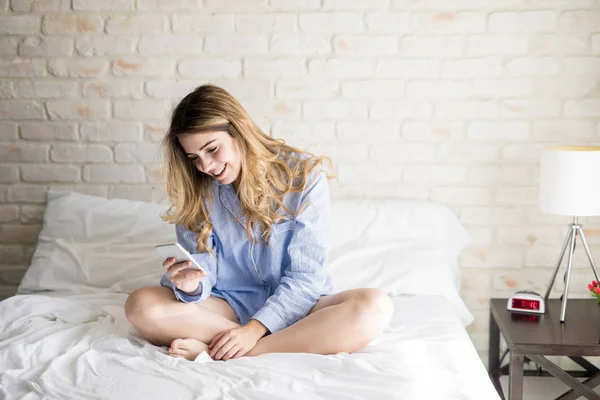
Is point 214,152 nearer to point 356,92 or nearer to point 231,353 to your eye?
point 231,353

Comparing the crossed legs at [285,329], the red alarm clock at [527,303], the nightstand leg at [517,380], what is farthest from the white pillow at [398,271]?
the crossed legs at [285,329]

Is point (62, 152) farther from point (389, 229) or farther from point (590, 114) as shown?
point (590, 114)

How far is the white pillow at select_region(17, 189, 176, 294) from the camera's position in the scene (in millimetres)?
2283

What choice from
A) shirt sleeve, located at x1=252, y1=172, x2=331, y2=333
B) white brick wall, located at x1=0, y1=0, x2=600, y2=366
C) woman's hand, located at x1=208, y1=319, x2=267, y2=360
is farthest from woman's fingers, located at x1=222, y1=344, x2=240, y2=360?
white brick wall, located at x1=0, y1=0, x2=600, y2=366

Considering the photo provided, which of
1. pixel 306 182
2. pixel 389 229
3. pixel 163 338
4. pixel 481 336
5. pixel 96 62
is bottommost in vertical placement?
pixel 481 336

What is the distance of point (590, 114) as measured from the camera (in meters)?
2.48

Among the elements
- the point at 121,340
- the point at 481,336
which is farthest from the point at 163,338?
the point at 481,336

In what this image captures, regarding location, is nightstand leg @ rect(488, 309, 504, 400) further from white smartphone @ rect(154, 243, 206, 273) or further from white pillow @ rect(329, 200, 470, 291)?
white smartphone @ rect(154, 243, 206, 273)

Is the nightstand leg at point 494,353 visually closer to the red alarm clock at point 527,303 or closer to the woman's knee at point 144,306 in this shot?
the red alarm clock at point 527,303

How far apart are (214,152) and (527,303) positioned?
117 cm

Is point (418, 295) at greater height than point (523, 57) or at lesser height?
A: lesser

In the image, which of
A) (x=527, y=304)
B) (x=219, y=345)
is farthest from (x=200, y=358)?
(x=527, y=304)

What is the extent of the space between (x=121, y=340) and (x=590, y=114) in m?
1.79

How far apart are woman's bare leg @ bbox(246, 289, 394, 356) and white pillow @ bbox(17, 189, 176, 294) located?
677 millimetres
